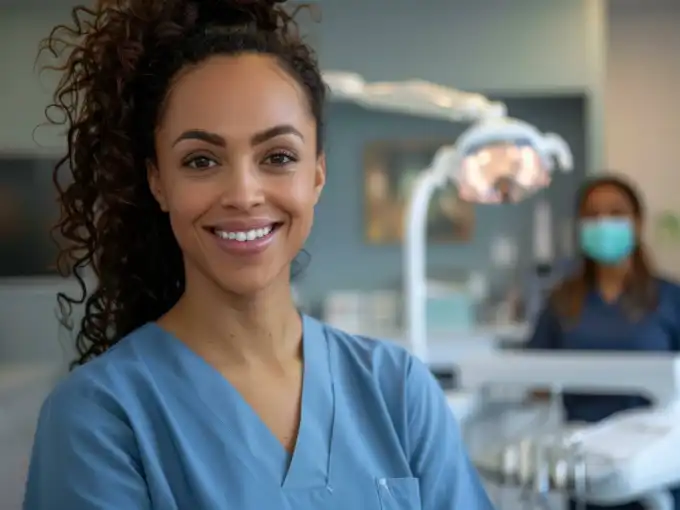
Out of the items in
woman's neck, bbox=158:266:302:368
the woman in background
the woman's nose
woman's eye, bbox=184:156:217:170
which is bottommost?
the woman in background

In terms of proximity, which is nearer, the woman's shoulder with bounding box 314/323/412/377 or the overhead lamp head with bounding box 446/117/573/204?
the woman's shoulder with bounding box 314/323/412/377

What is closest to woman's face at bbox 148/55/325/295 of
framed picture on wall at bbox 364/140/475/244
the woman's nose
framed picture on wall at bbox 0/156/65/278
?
the woman's nose

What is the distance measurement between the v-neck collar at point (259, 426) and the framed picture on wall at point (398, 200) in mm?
2784

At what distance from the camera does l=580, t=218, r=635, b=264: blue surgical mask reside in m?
2.17

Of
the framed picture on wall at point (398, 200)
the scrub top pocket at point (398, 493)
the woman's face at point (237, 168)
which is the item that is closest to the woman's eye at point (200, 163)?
the woman's face at point (237, 168)

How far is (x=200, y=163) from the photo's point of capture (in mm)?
787

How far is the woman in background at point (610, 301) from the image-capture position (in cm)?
210

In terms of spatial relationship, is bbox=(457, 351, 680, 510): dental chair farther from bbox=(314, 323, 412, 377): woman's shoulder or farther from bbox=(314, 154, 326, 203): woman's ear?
bbox=(314, 154, 326, 203): woman's ear

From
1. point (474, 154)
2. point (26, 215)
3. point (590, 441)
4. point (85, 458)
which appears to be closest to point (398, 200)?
point (474, 154)

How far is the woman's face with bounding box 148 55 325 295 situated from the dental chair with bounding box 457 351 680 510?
712 millimetres

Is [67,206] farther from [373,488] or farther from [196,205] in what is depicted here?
[373,488]

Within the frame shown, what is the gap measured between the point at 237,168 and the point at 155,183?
0.37ft

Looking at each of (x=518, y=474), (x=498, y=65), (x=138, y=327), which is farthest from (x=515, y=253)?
(x=138, y=327)

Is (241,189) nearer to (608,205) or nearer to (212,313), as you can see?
(212,313)
